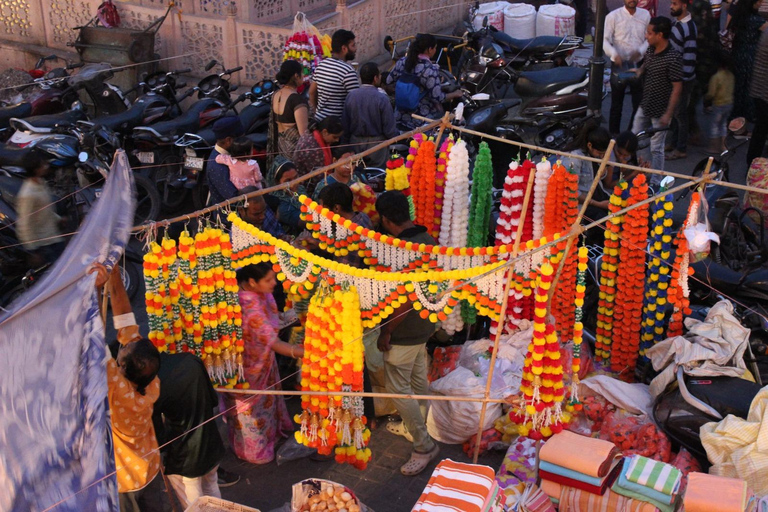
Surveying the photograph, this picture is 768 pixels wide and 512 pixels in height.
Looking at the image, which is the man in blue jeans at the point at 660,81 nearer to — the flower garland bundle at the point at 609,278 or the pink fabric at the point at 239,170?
the flower garland bundle at the point at 609,278

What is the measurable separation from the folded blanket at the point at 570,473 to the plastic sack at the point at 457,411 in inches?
38.8

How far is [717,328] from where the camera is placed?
5035 mm

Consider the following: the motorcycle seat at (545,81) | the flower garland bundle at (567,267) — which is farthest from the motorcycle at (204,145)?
the flower garland bundle at (567,267)

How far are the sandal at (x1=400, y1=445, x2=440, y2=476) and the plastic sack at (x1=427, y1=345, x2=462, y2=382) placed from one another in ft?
2.29

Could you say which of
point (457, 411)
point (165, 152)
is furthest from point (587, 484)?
point (165, 152)

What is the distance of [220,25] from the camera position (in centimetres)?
1044

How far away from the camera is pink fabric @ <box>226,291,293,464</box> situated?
16.6ft

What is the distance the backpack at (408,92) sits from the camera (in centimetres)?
865

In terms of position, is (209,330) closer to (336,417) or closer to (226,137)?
(336,417)

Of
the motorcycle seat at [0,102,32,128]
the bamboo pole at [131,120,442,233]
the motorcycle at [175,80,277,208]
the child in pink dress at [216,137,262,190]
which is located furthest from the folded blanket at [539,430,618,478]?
the motorcycle seat at [0,102,32,128]

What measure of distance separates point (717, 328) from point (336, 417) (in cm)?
232

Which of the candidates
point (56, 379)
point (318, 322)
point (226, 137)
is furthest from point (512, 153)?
point (56, 379)

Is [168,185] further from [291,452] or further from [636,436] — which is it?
[636,436]

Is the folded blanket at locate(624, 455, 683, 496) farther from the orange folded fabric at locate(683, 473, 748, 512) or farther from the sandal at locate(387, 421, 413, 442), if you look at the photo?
the sandal at locate(387, 421, 413, 442)
